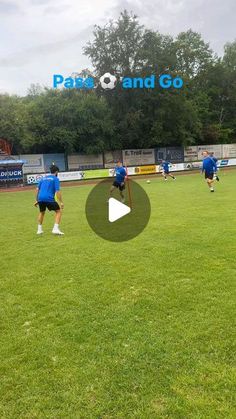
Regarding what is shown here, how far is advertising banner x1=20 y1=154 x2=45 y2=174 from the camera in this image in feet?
120

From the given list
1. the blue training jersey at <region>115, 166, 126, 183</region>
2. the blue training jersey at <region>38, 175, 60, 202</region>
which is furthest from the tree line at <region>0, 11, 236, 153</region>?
the blue training jersey at <region>38, 175, 60, 202</region>

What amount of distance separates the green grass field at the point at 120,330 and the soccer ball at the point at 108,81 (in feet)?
130

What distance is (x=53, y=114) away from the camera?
1583 inches

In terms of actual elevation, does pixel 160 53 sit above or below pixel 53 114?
above

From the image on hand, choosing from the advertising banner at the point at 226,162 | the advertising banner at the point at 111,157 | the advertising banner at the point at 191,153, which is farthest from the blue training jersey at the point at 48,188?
the advertising banner at the point at 191,153

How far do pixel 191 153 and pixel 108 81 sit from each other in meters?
13.0

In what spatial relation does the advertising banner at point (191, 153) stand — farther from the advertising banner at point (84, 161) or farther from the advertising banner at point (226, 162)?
the advertising banner at point (84, 161)

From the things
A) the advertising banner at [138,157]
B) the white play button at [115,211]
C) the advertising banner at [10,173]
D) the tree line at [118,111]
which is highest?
the tree line at [118,111]

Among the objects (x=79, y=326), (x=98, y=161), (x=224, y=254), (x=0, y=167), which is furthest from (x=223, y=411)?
(x=98, y=161)

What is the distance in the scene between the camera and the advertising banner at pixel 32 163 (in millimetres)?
36500

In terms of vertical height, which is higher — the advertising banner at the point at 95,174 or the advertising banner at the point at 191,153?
the advertising banner at the point at 191,153

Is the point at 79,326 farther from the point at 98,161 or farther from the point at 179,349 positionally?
the point at 98,161

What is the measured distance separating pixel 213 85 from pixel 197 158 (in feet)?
71.6

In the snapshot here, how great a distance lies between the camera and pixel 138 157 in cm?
4353
